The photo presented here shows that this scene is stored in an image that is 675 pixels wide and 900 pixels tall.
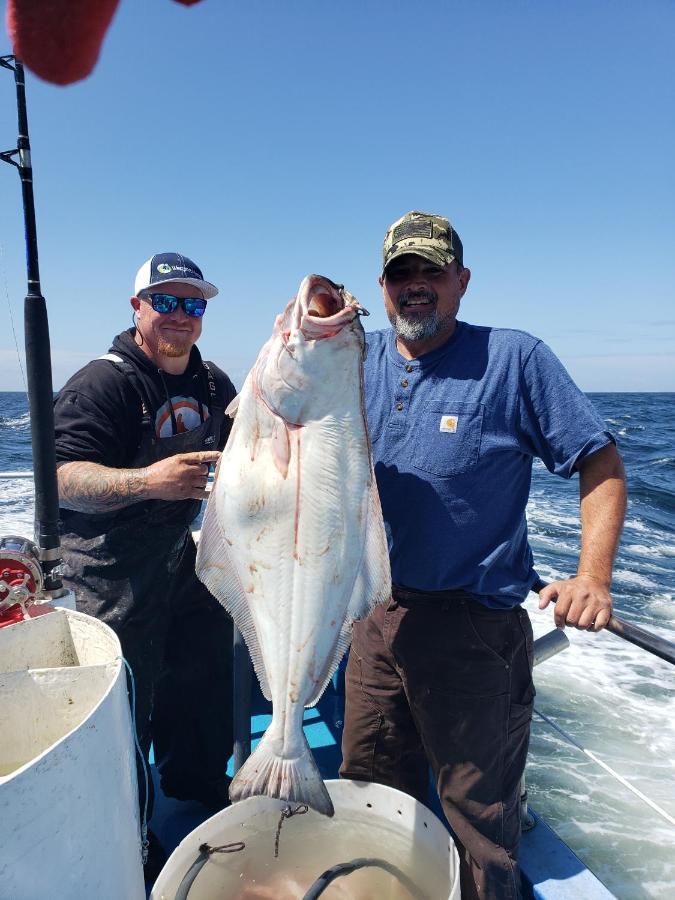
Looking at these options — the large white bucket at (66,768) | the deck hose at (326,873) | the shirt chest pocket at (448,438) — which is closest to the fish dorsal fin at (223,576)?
the large white bucket at (66,768)

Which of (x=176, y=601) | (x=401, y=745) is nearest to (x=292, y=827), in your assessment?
(x=401, y=745)

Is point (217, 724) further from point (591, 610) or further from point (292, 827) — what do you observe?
point (591, 610)

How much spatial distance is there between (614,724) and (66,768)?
5.95 metres

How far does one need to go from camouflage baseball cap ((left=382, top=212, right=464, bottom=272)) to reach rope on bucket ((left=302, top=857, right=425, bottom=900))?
7.98 ft

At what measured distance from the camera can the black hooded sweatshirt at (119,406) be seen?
9.09ft

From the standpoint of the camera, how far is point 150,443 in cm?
299

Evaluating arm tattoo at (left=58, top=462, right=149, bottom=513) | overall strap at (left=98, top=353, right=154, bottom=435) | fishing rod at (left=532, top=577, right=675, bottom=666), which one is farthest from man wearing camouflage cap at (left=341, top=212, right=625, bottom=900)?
overall strap at (left=98, top=353, right=154, bottom=435)

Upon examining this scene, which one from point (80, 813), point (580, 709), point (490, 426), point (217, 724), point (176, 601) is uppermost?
point (490, 426)

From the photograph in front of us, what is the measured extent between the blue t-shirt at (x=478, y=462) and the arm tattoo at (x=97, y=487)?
1078mm

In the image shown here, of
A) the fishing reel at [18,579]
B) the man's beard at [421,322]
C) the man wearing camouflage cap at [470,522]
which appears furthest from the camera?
the man's beard at [421,322]

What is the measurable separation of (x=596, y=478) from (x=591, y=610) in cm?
52

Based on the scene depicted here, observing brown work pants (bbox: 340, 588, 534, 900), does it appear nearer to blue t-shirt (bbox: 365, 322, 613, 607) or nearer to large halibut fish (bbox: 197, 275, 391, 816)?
blue t-shirt (bbox: 365, 322, 613, 607)

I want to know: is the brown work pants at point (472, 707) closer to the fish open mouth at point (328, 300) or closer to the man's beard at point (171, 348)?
the fish open mouth at point (328, 300)

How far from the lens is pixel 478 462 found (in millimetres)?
2375
